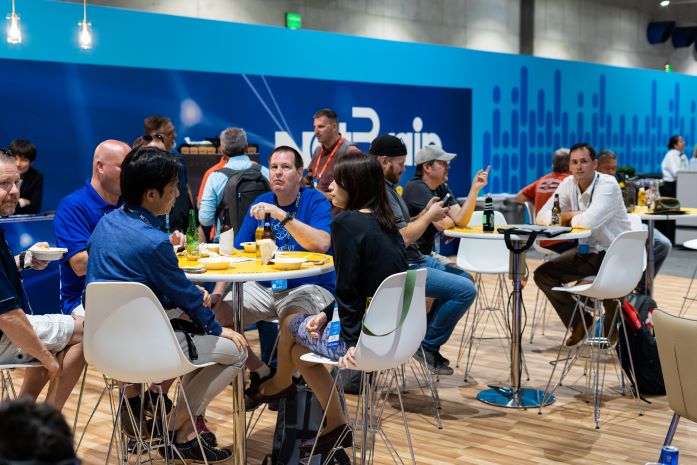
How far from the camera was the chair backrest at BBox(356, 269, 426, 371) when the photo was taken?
3363 millimetres

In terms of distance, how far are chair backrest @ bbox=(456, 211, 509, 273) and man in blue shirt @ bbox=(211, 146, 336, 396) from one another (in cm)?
181

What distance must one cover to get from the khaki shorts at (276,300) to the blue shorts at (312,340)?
0.22 m

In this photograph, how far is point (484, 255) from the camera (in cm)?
611

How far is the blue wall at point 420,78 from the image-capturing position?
7.18m

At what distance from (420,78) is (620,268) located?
21.1 feet

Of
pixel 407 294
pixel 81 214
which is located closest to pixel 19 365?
pixel 81 214

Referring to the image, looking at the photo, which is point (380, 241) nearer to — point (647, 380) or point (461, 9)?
point (647, 380)

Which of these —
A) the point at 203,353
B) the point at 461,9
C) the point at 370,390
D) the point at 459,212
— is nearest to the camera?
the point at 203,353

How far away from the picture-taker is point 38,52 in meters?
6.98

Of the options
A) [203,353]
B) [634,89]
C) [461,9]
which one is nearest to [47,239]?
[203,353]

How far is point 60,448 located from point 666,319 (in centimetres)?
234

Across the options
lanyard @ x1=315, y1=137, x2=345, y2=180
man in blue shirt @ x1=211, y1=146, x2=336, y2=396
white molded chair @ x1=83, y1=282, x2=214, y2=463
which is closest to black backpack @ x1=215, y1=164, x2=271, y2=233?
lanyard @ x1=315, y1=137, x2=345, y2=180

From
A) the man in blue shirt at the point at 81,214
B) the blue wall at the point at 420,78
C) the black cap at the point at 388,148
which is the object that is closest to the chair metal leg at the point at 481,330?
the black cap at the point at 388,148

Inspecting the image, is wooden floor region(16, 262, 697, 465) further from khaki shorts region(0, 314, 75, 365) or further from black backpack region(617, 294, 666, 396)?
khaki shorts region(0, 314, 75, 365)
